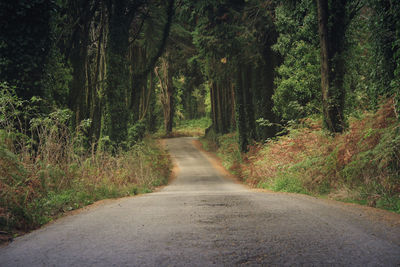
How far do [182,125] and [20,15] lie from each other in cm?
5755

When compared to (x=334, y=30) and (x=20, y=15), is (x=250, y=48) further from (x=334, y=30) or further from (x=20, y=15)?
(x=20, y=15)

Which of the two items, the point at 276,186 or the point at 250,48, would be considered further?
the point at 250,48

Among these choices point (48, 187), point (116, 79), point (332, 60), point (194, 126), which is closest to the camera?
point (48, 187)

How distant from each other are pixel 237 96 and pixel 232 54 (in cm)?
467

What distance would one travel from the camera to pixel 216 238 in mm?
4934

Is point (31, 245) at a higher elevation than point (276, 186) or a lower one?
higher

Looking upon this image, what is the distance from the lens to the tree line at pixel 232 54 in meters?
10.7

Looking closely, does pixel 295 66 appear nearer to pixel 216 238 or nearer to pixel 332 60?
pixel 332 60

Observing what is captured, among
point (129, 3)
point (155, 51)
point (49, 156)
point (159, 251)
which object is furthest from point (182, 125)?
point (159, 251)

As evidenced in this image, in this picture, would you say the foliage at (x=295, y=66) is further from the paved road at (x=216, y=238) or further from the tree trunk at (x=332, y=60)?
the paved road at (x=216, y=238)

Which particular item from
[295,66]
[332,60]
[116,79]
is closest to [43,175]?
[332,60]

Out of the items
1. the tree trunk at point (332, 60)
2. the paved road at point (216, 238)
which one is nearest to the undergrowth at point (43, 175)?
the paved road at point (216, 238)

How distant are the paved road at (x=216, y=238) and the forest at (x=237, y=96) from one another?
1304mm

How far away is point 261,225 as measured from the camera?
5719mm
